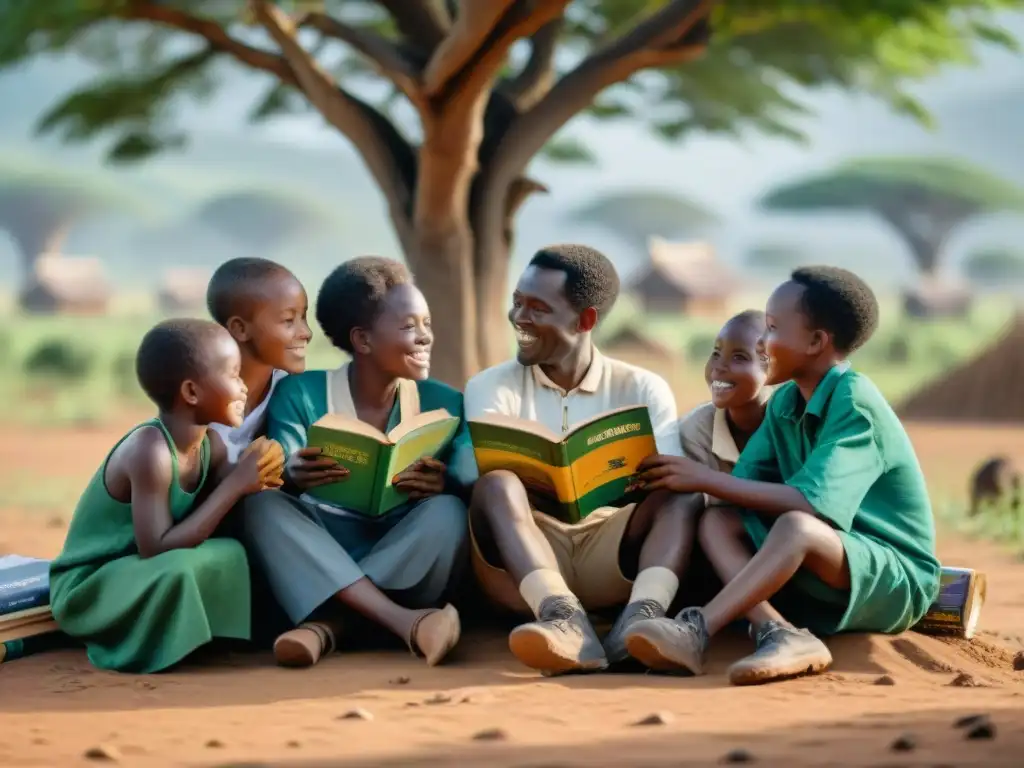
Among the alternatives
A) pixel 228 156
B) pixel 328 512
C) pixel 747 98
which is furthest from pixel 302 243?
pixel 328 512

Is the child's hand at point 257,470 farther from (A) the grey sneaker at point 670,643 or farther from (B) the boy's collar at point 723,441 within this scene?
(B) the boy's collar at point 723,441

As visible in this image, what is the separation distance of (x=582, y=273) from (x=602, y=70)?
5.89 meters

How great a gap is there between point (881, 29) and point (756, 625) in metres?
7.97

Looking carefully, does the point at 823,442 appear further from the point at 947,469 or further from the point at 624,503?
the point at 947,469

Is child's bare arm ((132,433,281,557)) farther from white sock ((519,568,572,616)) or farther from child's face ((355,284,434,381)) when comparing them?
white sock ((519,568,572,616))

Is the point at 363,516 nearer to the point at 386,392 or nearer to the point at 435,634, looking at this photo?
the point at 386,392

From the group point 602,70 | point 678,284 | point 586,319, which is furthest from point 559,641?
point 678,284

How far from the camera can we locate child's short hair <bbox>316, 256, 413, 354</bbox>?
5.11 meters

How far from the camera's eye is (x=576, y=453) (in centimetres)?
448

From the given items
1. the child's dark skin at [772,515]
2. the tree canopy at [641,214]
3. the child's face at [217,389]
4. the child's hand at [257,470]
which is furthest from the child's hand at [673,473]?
the tree canopy at [641,214]

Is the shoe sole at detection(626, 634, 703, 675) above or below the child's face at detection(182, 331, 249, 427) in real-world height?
below

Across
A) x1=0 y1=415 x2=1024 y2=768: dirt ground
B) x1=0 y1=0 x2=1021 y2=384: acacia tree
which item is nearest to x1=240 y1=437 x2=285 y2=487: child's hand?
x1=0 y1=415 x2=1024 y2=768: dirt ground

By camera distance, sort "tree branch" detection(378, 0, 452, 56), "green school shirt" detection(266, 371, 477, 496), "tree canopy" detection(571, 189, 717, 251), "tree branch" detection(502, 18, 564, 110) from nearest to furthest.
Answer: "green school shirt" detection(266, 371, 477, 496) < "tree branch" detection(378, 0, 452, 56) < "tree branch" detection(502, 18, 564, 110) < "tree canopy" detection(571, 189, 717, 251)

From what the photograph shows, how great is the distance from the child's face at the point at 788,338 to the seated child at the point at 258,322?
1.58 m
